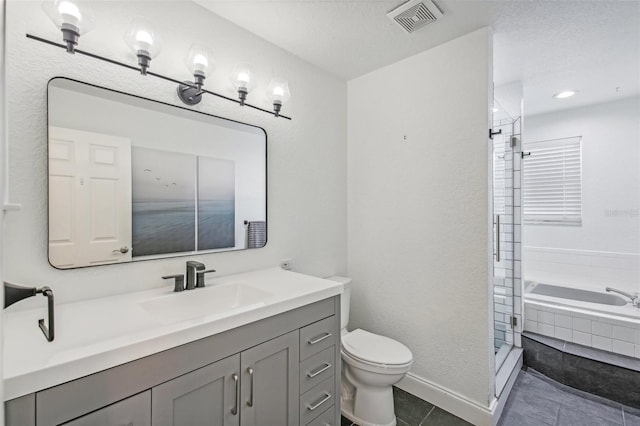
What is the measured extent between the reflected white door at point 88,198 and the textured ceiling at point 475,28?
0.96m

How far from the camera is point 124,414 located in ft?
2.81

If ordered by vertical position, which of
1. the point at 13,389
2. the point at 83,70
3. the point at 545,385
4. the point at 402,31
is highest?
the point at 402,31

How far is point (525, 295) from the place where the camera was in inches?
117

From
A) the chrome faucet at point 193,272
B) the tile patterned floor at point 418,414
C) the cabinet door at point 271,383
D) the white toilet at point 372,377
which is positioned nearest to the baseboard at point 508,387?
the tile patterned floor at point 418,414

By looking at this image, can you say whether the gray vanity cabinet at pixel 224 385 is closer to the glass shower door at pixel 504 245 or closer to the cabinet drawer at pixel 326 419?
the cabinet drawer at pixel 326 419

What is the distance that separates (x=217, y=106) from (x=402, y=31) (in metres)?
1.22

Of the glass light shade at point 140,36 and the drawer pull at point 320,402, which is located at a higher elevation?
the glass light shade at point 140,36

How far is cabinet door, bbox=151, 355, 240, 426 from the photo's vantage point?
0.94 m

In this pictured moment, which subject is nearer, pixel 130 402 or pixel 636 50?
pixel 130 402

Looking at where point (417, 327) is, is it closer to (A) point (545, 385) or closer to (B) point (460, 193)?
(B) point (460, 193)

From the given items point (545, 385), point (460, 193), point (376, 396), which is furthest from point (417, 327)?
point (545, 385)

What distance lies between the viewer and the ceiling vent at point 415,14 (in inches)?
62.5

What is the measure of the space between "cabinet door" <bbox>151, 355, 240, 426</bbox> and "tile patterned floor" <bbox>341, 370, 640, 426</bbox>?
1087 millimetres

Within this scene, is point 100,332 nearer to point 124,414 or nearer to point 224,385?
point 124,414
